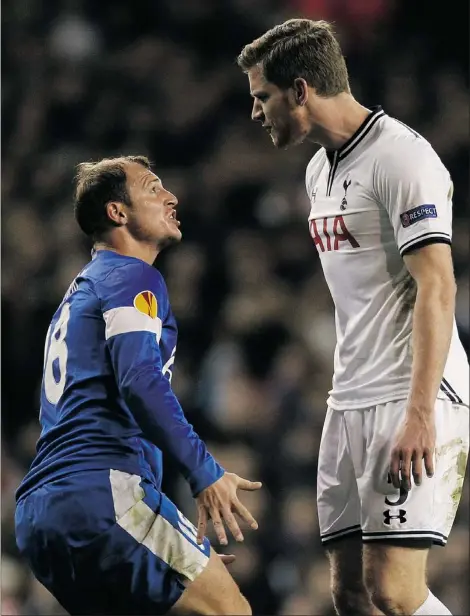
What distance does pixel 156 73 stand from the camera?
6.83 meters

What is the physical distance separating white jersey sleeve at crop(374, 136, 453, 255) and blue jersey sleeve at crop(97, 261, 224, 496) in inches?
27.2

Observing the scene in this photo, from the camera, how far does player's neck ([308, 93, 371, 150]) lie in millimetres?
2932

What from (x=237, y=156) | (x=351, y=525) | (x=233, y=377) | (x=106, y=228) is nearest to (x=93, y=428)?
(x=106, y=228)

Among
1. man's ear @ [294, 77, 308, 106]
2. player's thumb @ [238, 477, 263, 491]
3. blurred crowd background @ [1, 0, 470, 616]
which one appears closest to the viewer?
player's thumb @ [238, 477, 263, 491]

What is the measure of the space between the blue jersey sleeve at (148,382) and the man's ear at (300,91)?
73cm

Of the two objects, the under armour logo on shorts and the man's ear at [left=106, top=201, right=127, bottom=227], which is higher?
the man's ear at [left=106, top=201, right=127, bottom=227]

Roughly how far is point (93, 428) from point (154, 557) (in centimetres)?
37

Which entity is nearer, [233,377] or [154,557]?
[154,557]

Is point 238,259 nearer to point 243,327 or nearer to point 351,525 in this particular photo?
point 243,327

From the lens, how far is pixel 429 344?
2.62m

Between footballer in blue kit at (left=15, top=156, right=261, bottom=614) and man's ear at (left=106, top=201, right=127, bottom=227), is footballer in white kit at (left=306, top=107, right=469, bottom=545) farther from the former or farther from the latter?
man's ear at (left=106, top=201, right=127, bottom=227)

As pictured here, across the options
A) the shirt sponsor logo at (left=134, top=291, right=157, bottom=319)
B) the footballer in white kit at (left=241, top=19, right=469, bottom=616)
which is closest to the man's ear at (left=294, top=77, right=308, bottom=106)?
the footballer in white kit at (left=241, top=19, right=469, bottom=616)

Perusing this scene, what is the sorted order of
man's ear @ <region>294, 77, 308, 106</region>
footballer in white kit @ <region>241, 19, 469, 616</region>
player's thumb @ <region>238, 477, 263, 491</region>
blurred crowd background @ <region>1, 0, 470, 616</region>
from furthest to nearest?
blurred crowd background @ <region>1, 0, 470, 616</region>
man's ear @ <region>294, 77, 308, 106</region>
footballer in white kit @ <region>241, 19, 469, 616</region>
player's thumb @ <region>238, 477, 263, 491</region>

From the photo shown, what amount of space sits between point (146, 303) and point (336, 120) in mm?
781
